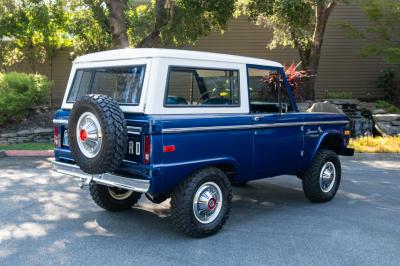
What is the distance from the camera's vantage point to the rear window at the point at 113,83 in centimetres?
523

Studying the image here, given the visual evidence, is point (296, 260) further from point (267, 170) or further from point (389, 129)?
point (389, 129)

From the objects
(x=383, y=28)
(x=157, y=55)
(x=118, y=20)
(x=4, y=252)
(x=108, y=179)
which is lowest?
(x=4, y=252)

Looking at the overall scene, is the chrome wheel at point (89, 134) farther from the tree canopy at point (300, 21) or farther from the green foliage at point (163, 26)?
the green foliage at point (163, 26)

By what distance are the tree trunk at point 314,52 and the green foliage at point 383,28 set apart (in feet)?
5.83

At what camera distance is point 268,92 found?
21.2ft

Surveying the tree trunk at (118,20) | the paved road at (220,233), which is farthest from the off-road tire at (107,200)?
the tree trunk at (118,20)

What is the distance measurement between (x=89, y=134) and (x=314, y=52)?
1224 centimetres

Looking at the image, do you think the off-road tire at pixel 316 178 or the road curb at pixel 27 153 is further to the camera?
the road curb at pixel 27 153

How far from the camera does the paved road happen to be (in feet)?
15.7

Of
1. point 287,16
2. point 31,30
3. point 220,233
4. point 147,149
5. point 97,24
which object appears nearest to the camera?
point 147,149

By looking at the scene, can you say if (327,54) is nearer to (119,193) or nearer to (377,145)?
(377,145)

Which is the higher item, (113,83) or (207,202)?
(113,83)

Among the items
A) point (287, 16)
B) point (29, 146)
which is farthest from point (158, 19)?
point (29, 146)

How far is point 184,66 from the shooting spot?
17.5 ft
